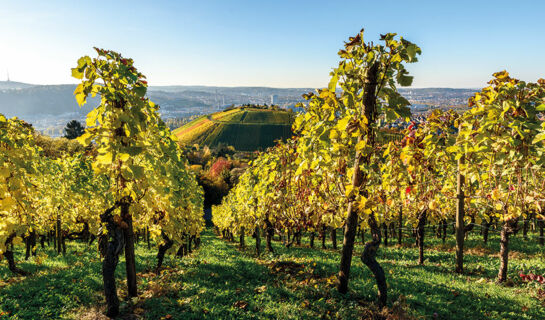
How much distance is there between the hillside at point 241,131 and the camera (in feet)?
468

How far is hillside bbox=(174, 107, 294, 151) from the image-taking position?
5620 inches

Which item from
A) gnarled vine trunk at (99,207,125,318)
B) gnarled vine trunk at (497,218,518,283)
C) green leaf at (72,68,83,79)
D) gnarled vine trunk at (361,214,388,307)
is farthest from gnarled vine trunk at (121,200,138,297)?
gnarled vine trunk at (497,218,518,283)

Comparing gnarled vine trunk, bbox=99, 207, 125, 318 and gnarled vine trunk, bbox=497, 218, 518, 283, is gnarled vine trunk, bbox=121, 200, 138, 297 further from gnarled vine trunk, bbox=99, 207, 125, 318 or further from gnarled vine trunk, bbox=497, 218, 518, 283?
gnarled vine trunk, bbox=497, 218, 518, 283

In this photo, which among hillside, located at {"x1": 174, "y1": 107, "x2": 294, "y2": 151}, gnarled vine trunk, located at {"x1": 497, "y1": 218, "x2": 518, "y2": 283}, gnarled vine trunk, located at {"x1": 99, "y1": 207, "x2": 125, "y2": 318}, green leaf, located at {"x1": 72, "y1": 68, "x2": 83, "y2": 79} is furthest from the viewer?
hillside, located at {"x1": 174, "y1": 107, "x2": 294, "y2": 151}

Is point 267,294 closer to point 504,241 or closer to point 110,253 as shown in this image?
point 110,253

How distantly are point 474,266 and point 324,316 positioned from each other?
35.1ft

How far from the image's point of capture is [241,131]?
152000 mm

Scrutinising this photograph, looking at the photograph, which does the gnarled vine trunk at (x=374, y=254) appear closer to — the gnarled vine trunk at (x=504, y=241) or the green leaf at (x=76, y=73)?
the green leaf at (x=76, y=73)

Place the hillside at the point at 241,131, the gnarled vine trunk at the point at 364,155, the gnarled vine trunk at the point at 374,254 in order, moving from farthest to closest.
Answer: the hillside at the point at 241,131 < the gnarled vine trunk at the point at 374,254 < the gnarled vine trunk at the point at 364,155

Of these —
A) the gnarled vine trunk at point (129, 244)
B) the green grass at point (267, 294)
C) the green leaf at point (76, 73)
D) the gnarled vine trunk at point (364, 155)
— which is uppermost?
the green leaf at point (76, 73)

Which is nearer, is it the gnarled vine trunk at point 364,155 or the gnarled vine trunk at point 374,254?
the gnarled vine trunk at point 364,155

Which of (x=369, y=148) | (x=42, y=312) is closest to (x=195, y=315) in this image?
(x=42, y=312)

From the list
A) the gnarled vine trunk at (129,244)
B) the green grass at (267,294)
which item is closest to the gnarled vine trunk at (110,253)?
the gnarled vine trunk at (129,244)

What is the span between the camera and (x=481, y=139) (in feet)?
14.9
